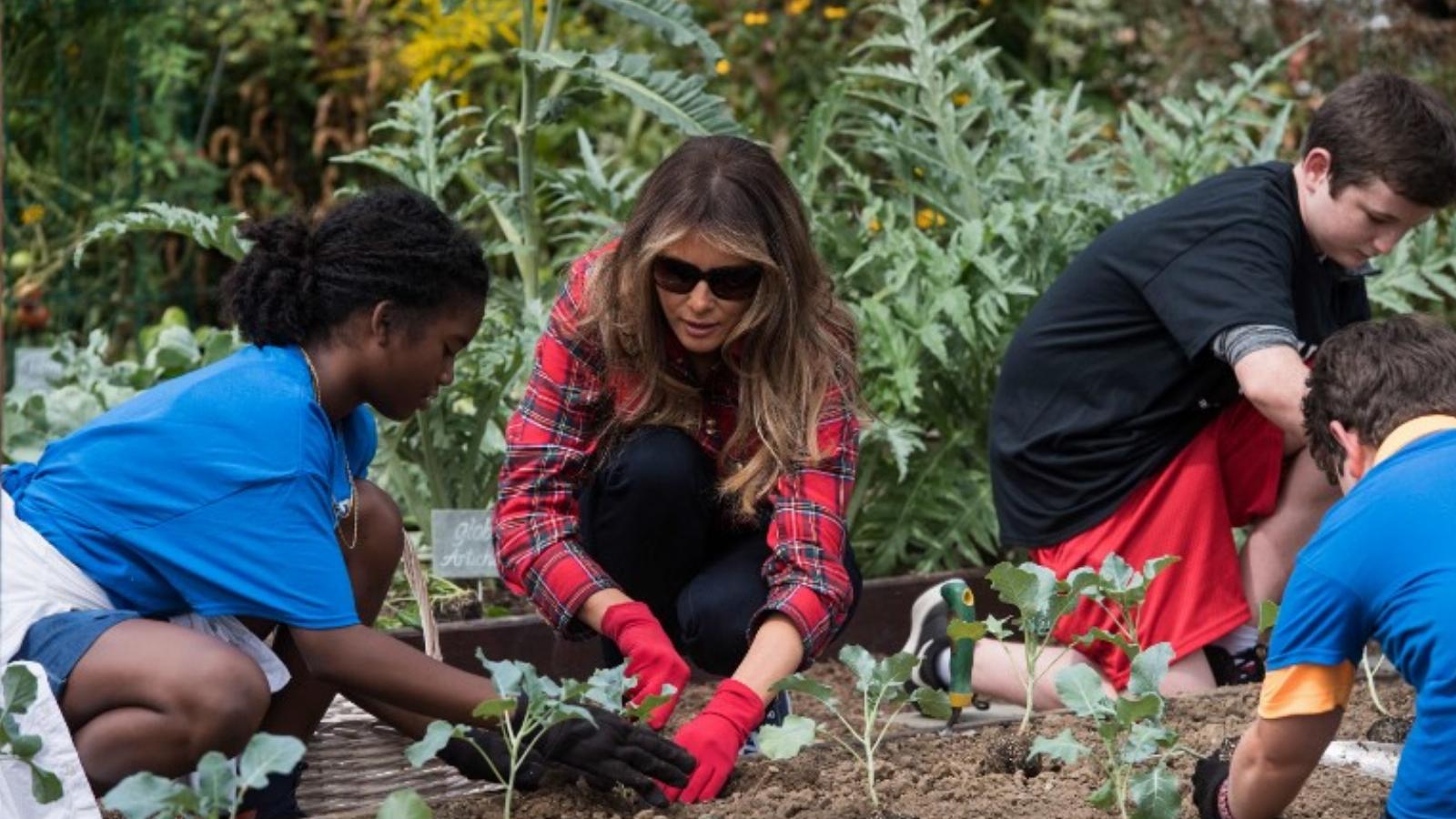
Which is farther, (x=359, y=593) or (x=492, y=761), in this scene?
(x=359, y=593)

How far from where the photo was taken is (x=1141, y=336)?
11.6 ft

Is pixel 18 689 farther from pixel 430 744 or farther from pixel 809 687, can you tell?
pixel 809 687

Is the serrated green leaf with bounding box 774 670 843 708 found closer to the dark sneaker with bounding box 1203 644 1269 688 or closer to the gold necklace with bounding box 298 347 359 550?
the gold necklace with bounding box 298 347 359 550

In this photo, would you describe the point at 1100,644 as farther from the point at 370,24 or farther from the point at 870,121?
the point at 370,24

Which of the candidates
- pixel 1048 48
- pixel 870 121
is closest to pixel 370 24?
pixel 1048 48

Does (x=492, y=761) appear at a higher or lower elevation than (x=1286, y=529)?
higher

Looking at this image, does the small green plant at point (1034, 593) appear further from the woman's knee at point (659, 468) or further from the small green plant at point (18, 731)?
the small green plant at point (18, 731)

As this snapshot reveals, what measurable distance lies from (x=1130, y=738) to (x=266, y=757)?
983mm

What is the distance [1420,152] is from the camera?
3232 millimetres

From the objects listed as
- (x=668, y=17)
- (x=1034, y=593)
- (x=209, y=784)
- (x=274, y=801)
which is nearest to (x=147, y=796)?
(x=209, y=784)

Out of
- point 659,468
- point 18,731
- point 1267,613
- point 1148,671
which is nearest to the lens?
point 18,731

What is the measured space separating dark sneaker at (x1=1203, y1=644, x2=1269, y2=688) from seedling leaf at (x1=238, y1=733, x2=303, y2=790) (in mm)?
2110

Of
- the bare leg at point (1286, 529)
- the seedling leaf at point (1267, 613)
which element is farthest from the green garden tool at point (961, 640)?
the bare leg at point (1286, 529)

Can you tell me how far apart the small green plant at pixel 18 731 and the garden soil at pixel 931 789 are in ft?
1.61
